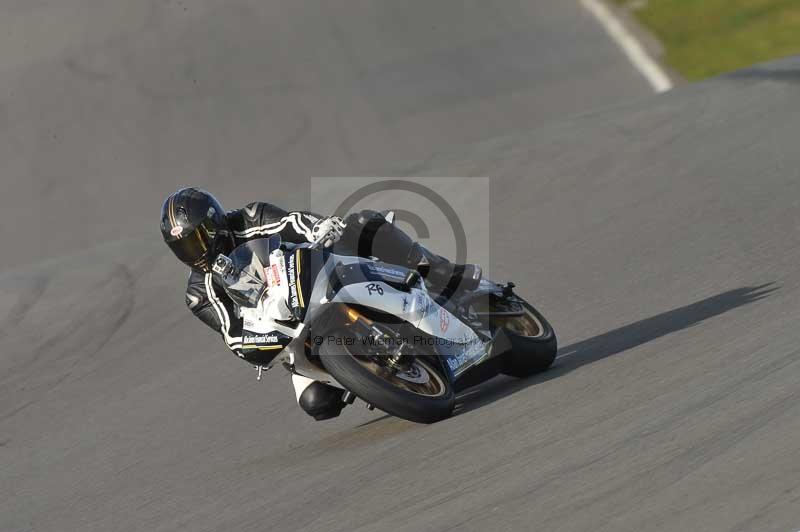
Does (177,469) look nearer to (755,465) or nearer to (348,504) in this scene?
(348,504)

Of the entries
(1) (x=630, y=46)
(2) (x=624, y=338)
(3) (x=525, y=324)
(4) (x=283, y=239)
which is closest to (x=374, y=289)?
(4) (x=283, y=239)

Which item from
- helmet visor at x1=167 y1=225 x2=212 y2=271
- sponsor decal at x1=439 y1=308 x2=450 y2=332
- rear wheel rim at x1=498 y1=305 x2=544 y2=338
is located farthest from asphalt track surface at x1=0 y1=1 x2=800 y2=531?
helmet visor at x1=167 y1=225 x2=212 y2=271

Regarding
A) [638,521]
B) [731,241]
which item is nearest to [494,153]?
[731,241]

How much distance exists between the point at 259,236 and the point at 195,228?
1.33 ft

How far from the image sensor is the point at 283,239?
257 inches

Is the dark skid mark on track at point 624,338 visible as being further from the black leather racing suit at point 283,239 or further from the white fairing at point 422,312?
the black leather racing suit at point 283,239

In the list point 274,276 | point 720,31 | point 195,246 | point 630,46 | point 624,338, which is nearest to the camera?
point 274,276

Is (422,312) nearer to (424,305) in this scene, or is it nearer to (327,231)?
(424,305)

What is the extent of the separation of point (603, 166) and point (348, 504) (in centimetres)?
729

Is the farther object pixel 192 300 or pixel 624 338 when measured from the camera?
pixel 624 338

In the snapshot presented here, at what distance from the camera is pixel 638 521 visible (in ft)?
13.5

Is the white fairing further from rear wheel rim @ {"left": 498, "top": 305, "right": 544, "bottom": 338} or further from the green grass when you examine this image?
the green grass

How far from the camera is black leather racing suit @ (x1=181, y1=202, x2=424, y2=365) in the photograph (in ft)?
20.8

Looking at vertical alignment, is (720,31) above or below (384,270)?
below
